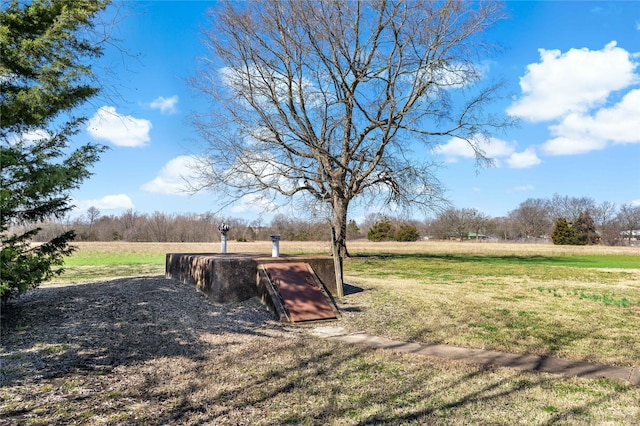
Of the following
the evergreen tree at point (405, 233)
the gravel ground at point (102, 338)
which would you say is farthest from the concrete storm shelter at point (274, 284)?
the evergreen tree at point (405, 233)

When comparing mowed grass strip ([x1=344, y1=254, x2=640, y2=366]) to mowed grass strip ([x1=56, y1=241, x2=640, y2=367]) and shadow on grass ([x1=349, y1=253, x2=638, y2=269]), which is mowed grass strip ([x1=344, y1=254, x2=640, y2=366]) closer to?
mowed grass strip ([x1=56, y1=241, x2=640, y2=367])

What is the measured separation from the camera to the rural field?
11.6ft

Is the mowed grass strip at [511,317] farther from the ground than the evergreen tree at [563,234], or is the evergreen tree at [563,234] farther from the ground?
the evergreen tree at [563,234]

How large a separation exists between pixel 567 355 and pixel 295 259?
5390 millimetres

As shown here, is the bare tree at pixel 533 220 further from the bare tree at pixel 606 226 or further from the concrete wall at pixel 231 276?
the concrete wall at pixel 231 276

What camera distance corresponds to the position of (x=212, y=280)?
831cm

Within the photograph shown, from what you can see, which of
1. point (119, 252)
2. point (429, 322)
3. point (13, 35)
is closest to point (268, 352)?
point (429, 322)

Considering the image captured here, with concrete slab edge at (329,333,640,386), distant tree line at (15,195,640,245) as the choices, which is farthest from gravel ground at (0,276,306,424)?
distant tree line at (15,195,640,245)

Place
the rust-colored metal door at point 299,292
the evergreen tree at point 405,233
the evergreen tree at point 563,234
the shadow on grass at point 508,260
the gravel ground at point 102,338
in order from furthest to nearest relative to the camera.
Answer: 1. the evergreen tree at point 405,233
2. the evergreen tree at point 563,234
3. the shadow on grass at point 508,260
4. the rust-colored metal door at point 299,292
5. the gravel ground at point 102,338

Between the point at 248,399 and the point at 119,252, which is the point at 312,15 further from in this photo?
the point at 119,252

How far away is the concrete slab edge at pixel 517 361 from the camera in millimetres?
4770

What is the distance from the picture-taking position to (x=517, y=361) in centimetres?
516

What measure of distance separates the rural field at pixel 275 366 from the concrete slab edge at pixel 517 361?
0.73ft

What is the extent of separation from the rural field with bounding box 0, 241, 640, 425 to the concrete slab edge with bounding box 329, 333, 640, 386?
8.7 inches
